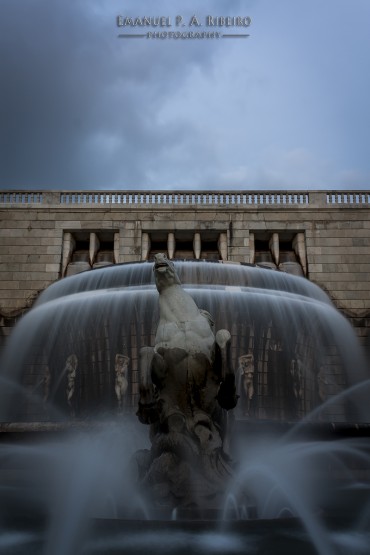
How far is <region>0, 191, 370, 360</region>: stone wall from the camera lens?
26.5 metres

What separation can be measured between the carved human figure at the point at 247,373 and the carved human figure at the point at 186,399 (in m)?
8.06

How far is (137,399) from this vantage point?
54.2ft

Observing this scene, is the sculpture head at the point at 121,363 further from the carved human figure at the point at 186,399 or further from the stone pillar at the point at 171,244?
the stone pillar at the point at 171,244

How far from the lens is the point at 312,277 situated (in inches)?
1044

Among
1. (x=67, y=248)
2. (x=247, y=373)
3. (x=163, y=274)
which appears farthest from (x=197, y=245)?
(x=163, y=274)

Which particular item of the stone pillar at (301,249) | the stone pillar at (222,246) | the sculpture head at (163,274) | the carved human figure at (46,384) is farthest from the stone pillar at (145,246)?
the sculpture head at (163,274)

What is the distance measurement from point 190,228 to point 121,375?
1107cm

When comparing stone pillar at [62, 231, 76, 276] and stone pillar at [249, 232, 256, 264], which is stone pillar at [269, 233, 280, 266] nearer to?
stone pillar at [249, 232, 256, 264]

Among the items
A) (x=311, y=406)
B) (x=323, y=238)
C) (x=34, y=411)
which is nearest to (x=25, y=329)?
(x=34, y=411)

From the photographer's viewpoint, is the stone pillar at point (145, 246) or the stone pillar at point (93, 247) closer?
the stone pillar at point (145, 246)

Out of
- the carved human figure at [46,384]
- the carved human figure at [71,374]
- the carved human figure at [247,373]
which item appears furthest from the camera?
the carved human figure at [46,384]

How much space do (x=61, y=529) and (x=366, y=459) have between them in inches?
→ 255

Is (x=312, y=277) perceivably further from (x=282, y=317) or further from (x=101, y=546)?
(x=101, y=546)

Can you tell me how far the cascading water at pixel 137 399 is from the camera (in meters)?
6.50
